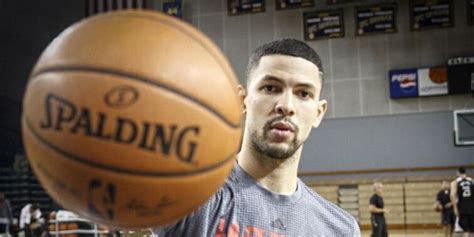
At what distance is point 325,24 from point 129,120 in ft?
39.7

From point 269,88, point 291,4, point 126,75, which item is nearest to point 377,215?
point 291,4

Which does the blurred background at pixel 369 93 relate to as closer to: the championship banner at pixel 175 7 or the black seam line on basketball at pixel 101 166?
the championship banner at pixel 175 7

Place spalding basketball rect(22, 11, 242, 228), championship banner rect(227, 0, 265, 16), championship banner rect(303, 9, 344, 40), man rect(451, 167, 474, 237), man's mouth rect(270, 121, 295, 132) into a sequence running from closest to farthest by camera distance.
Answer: spalding basketball rect(22, 11, 242, 228)
man's mouth rect(270, 121, 295, 132)
man rect(451, 167, 474, 237)
championship banner rect(303, 9, 344, 40)
championship banner rect(227, 0, 265, 16)

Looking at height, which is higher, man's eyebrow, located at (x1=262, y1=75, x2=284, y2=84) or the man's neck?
man's eyebrow, located at (x1=262, y1=75, x2=284, y2=84)

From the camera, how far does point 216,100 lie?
1.47 meters

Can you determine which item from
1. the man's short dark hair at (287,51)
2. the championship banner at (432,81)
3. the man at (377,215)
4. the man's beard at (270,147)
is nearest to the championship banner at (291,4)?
the championship banner at (432,81)

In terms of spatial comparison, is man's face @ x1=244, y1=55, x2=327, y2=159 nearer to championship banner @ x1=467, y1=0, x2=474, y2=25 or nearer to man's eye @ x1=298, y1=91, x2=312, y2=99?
man's eye @ x1=298, y1=91, x2=312, y2=99

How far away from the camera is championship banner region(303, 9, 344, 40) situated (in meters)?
13.0

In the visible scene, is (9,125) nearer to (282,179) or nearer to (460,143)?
(460,143)

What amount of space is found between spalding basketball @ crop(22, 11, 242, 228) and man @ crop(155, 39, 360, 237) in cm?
55

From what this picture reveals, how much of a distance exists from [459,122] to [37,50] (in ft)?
28.5

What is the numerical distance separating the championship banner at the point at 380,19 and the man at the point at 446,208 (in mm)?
3497

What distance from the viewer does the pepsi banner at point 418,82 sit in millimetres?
12273

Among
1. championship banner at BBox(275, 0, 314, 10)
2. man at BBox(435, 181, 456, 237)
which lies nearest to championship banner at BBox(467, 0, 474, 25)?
championship banner at BBox(275, 0, 314, 10)
